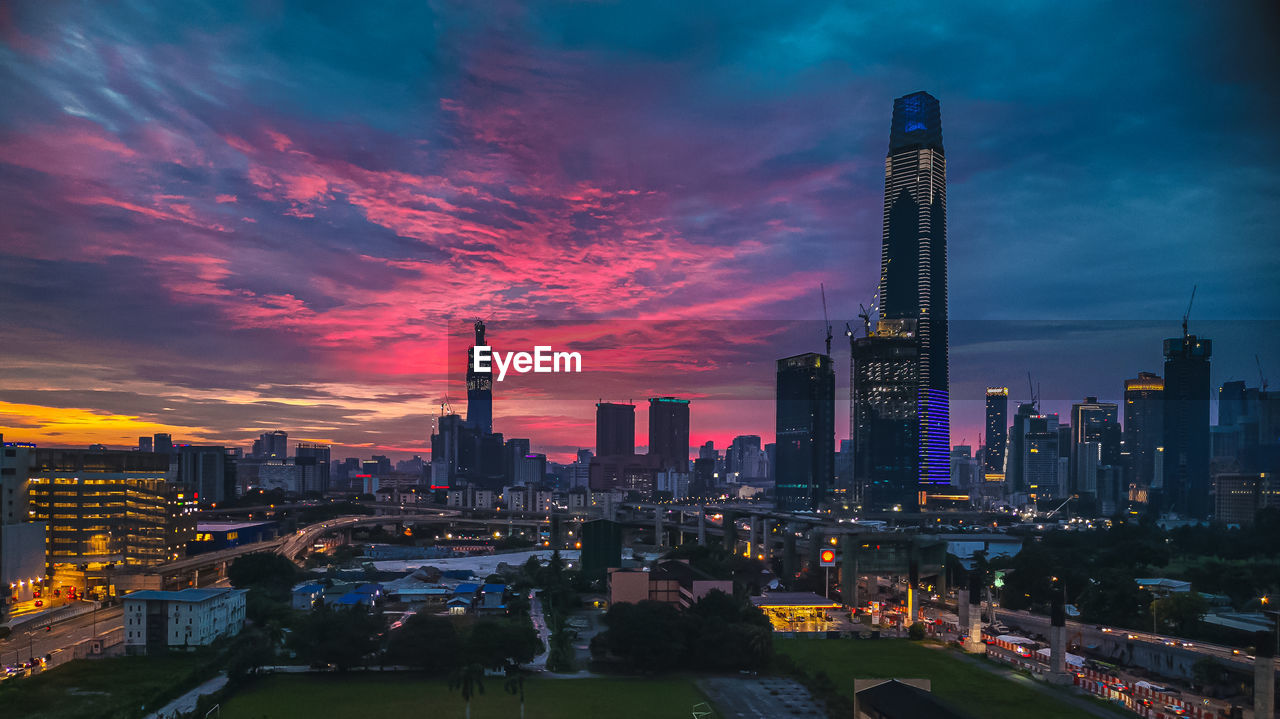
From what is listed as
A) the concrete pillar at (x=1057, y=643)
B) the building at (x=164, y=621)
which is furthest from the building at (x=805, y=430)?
the building at (x=164, y=621)

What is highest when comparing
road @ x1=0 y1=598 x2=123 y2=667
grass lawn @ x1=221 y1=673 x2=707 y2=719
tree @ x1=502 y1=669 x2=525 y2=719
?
tree @ x1=502 y1=669 x2=525 y2=719

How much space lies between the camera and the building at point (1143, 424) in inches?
6575

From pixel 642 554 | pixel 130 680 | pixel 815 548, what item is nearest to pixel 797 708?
pixel 130 680

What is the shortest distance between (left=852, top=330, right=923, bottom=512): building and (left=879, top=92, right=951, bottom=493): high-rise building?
5836 millimetres

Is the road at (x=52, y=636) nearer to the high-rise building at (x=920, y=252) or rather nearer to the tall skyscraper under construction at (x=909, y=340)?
the tall skyscraper under construction at (x=909, y=340)

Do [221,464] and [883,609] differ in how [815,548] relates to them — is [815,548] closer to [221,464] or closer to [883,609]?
[883,609]

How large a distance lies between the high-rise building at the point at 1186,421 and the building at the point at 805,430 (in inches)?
2267

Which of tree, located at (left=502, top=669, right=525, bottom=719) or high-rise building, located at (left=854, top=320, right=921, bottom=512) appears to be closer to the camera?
tree, located at (left=502, top=669, right=525, bottom=719)

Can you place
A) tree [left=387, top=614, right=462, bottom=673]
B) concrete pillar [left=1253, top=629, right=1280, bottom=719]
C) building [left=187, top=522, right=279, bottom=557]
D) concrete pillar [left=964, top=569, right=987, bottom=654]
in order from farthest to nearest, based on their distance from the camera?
building [left=187, top=522, right=279, bottom=557], concrete pillar [left=964, top=569, right=987, bottom=654], tree [left=387, top=614, right=462, bottom=673], concrete pillar [left=1253, top=629, right=1280, bottom=719]

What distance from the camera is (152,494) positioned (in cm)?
5872

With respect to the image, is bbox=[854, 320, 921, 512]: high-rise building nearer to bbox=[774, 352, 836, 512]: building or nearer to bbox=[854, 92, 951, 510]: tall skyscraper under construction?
bbox=[854, 92, 951, 510]: tall skyscraper under construction

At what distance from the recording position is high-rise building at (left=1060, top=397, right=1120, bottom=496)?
7160 inches

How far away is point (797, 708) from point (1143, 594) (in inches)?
999

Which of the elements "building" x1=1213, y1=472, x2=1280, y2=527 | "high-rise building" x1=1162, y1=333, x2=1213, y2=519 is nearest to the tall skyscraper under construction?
"high-rise building" x1=1162, y1=333, x2=1213, y2=519
